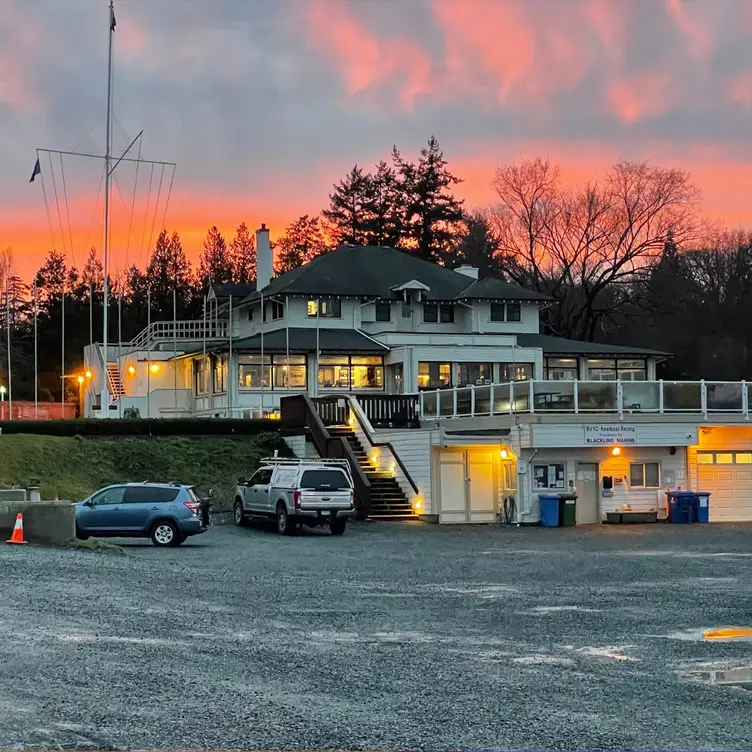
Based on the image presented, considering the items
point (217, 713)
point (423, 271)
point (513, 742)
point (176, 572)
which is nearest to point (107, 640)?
point (217, 713)

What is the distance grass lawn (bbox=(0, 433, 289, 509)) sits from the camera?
3675cm

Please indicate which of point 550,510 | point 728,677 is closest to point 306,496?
point 550,510

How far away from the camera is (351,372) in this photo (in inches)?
2240

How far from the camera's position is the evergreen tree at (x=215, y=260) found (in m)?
122

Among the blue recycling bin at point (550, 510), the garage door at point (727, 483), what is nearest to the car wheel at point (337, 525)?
the blue recycling bin at point (550, 510)

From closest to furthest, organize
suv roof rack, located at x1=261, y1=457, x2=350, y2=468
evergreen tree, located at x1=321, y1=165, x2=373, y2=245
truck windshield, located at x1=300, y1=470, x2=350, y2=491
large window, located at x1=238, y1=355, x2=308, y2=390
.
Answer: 1. truck windshield, located at x1=300, y1=470, x2=350, y2=491
2. suv roof rack, located at x1=261, y1=457, x2=350, y2=468
3. large window, located at x1=238, y1=355, x2=308, y2=390
4. evergreen tree, located at x1=321, y1=165, x2=373, y2=245

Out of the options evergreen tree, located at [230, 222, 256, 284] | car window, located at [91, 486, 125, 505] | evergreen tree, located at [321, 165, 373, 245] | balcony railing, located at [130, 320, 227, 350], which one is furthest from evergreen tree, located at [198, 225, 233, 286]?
car window, located at [91, 486, 125, 505]

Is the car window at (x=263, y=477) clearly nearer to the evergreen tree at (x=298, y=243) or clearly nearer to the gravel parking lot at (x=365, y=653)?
the gravel parking lot at (x=365, y=653)

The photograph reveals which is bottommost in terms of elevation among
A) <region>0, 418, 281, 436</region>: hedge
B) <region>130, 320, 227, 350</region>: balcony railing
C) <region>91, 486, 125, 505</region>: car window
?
<region>91, 486, 125, 505</region>: car window

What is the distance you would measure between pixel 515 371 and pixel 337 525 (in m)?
28.6

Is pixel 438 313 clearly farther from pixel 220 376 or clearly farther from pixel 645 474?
pixel 645 474

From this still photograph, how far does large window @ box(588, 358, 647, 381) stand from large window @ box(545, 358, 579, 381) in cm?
84

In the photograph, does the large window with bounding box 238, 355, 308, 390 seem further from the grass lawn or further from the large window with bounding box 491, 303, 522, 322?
the grass lawn

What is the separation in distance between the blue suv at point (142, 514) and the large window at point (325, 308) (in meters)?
32.0
